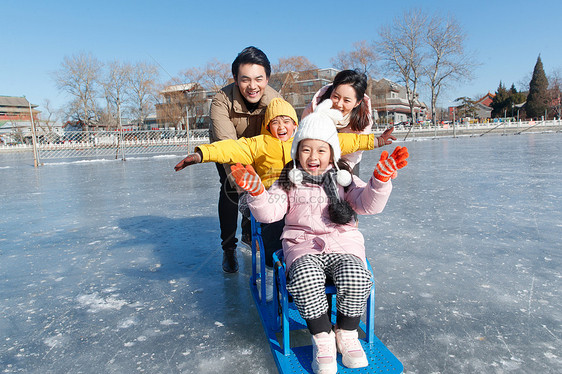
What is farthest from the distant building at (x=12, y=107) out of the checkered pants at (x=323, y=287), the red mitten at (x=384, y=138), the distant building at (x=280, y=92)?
the checkered pants at (x=323, y=287)

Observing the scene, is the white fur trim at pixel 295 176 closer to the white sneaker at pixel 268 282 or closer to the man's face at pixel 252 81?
the white sneaker at pixel 268 282

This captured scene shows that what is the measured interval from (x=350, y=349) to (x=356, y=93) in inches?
53.4

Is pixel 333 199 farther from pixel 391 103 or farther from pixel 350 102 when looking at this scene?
pixel 391 103

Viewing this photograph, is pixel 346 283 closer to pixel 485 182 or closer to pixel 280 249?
pixel 280 249

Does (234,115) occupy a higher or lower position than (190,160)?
higher

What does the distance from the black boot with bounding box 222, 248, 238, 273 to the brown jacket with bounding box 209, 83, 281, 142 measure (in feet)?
2.53

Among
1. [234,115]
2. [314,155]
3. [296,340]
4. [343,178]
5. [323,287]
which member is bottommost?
[296,340]

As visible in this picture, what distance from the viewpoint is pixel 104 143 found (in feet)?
57.9

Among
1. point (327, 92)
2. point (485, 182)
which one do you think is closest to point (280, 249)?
point (327, 92)

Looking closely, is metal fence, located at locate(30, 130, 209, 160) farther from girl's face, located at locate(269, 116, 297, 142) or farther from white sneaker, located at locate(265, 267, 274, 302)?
white sneaker, located at locate(265, 267, 274, 302)

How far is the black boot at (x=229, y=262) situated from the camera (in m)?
2.52

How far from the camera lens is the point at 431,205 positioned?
4.17m

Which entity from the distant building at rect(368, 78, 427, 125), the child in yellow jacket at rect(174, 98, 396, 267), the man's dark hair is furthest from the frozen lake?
the distant building at rect(368, 78, 427, 125)

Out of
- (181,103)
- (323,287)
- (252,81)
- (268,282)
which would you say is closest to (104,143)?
(252,81)
